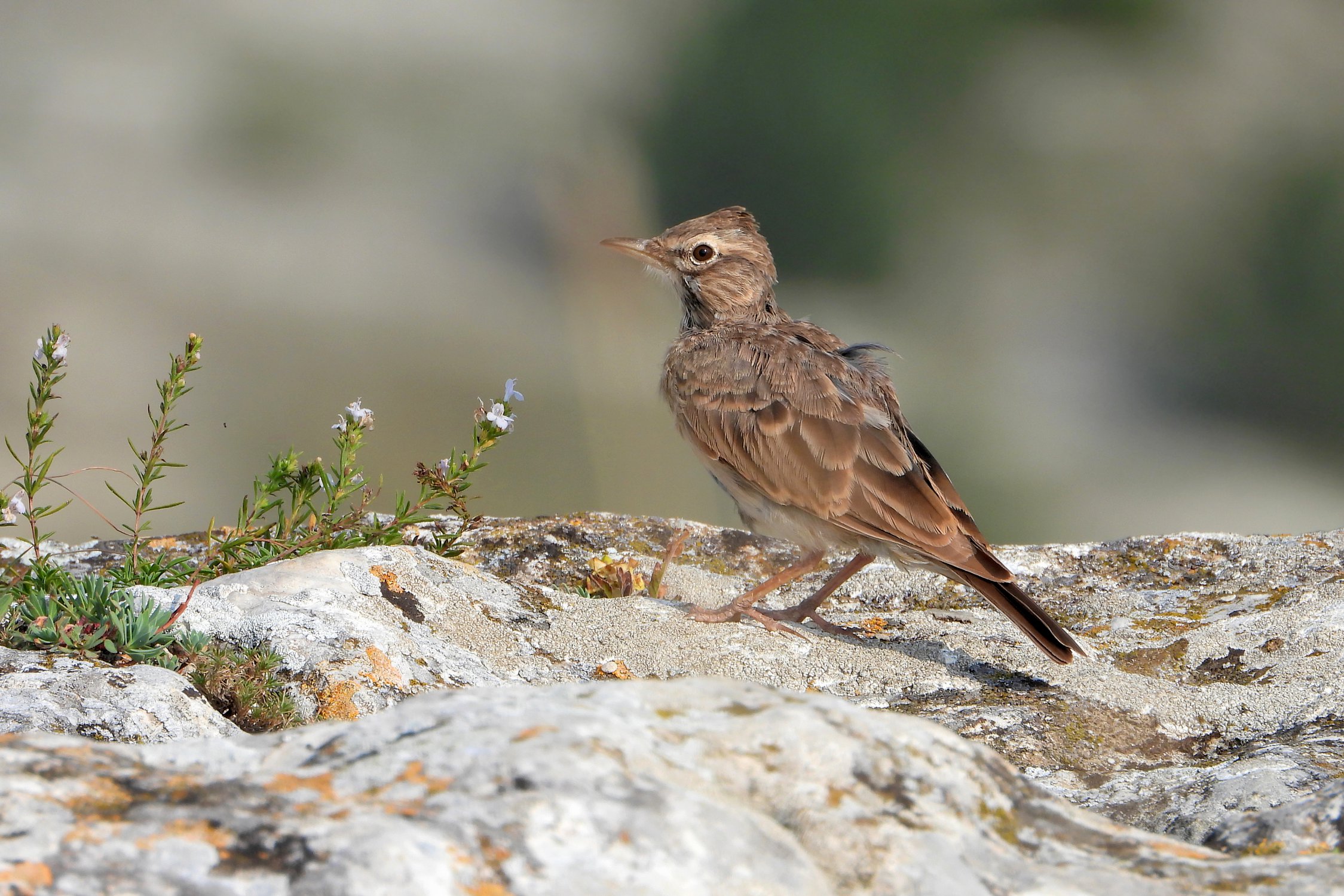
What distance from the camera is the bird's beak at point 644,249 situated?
229 inches

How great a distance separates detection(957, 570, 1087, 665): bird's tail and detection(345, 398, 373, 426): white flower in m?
2.23

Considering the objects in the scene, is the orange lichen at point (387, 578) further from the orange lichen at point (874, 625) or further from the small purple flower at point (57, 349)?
the orange lichen at point (874, 625)

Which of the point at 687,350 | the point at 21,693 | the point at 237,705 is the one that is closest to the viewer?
the point at 21,693

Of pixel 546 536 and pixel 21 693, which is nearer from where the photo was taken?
pixel 21 693

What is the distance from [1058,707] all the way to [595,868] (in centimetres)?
223

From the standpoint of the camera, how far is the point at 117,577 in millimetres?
3277

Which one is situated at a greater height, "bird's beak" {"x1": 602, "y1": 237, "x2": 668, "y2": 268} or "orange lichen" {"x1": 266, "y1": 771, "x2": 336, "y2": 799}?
"bird's beak" {"x1": 602, "y1": 237, "x2": 668, "y2": 268}

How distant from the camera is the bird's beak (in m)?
5.82

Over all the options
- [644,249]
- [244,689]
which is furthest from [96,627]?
[644,249]

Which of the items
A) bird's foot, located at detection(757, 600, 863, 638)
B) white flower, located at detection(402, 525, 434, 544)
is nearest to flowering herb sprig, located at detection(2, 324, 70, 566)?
white flower, located at detection(402, 525, 434, 544)

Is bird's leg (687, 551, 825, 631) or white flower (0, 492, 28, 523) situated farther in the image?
bird's leg (687, 551, 825, 631)

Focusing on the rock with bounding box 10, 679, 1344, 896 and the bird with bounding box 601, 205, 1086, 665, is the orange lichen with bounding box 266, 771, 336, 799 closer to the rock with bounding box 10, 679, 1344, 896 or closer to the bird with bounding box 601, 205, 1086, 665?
the rock with bounding box 10, 679, 1344, 896

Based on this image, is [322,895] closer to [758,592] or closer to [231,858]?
[231,858]

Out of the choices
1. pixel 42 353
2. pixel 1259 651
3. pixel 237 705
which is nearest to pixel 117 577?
pixel 42 353
